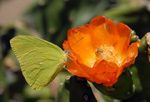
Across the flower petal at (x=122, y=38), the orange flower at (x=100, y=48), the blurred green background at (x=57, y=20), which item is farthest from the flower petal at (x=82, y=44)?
the blurred green background at (x=57, y=20)

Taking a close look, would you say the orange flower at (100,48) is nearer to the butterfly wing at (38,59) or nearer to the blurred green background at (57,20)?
the butterfly wing at (38,59)

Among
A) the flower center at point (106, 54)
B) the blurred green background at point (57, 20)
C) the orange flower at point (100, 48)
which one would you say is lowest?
the blurred green background at point (57, 20)

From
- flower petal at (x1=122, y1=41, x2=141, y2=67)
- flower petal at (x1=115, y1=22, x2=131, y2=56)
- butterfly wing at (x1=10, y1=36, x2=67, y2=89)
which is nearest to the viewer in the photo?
flower petal at (x1=122, y1=41, x2=141, y2=67)

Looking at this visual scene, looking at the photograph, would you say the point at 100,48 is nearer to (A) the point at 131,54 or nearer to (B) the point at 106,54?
(B) the point at 106,54

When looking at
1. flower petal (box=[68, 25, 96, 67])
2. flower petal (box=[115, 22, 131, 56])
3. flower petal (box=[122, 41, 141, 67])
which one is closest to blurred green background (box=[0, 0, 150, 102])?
flower petal (box=[68, 25, 96, 67])

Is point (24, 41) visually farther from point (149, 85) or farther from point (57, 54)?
point (149, 85)

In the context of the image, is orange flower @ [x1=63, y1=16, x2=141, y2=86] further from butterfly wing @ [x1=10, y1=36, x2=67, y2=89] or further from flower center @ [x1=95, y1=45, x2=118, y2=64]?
butterfly wing @ [x1=10, y1=36, x2=67, y2=89]
